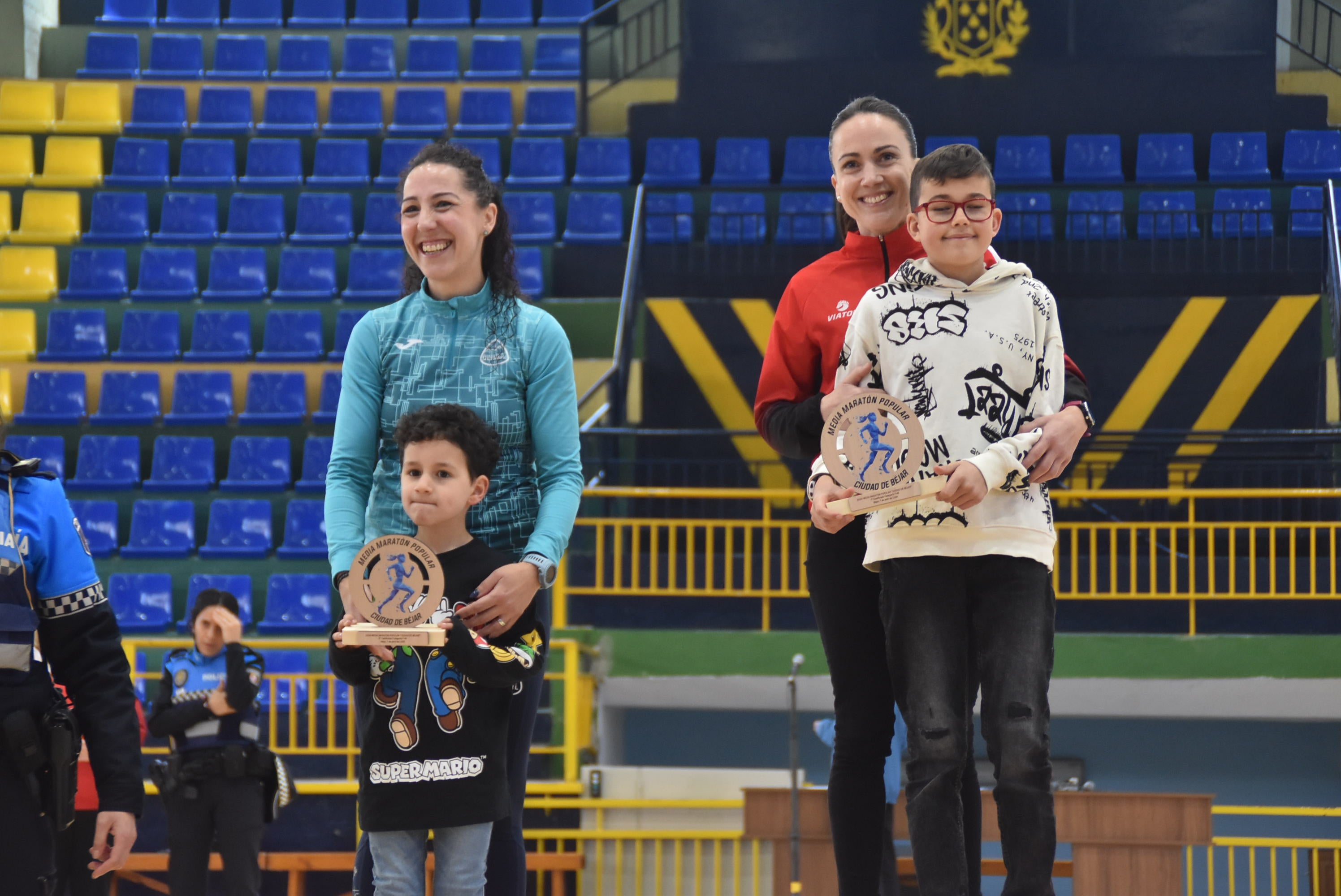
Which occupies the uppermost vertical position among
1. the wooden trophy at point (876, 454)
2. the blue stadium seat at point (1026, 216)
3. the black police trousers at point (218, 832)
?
the blue stadium seat at point (1026, 216)

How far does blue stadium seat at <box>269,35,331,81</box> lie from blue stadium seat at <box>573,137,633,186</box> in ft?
8.48

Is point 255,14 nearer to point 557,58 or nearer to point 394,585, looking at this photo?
point 557,58

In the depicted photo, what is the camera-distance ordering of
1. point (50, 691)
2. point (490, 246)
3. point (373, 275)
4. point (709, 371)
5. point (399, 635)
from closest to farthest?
point (50, 691), point (399, 635), point (490, 246), point (709, 371), point (373, 275)

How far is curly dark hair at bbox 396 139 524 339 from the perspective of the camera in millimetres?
2965

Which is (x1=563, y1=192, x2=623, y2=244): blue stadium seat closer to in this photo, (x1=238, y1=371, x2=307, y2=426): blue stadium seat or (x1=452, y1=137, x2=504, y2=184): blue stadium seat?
(x1=452, y1=137, x2=504, y2=184): blue stadium seat

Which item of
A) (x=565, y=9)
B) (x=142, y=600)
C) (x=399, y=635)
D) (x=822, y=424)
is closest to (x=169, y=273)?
(x=142, y=600)

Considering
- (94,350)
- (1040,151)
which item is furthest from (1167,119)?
(94,350)

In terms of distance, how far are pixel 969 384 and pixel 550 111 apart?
9737 mm

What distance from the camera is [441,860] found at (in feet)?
8.87

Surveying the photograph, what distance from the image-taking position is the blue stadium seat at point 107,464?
941 centimetres

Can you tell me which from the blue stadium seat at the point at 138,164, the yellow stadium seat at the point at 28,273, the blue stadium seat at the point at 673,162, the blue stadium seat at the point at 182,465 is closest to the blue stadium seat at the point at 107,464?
the blue stadium seat at the point at 182,465

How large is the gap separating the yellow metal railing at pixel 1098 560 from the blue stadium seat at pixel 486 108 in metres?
4.75

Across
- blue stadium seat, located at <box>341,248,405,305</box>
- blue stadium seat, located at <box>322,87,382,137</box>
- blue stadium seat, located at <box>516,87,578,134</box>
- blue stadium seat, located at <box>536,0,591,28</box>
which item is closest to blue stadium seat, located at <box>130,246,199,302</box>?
blue stadium seat, located at <box>341,248,405,305</box>

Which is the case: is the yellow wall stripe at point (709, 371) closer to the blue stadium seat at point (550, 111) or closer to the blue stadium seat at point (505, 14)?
the blue stadium seat at point (550, 111)
